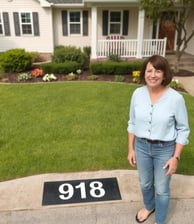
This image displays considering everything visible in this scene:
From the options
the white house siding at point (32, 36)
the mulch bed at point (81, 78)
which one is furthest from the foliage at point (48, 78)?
the white house siding at point (32, 36)

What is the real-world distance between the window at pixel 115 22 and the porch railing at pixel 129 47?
2.35m

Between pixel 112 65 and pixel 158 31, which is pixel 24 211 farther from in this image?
pixel 158 31

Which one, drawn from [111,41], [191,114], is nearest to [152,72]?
[191,114]

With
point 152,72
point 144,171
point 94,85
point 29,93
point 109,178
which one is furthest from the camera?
point 94,85

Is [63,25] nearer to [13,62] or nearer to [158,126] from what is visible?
[13,62]

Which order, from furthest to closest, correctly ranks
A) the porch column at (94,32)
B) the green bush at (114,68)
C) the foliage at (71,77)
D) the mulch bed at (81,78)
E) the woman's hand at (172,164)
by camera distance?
the porch column at (94,32) → the green bush at (114,68) → the foliage at (71,77) → the mulch bed at (81,78) → the woman's hand at (172,164)

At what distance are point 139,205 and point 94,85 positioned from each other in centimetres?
598

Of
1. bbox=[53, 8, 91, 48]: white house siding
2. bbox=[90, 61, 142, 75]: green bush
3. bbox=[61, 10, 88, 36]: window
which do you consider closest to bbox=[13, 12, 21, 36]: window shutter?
bbox=[53, 8, 91, 48]: white house siding

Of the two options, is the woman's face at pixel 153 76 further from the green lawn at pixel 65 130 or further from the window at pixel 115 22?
the window at pixel 115 22

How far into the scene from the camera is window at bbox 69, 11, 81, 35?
1432 centimetres

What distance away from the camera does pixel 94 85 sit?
841 centimetres

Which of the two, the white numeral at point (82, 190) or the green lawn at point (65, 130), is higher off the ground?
the green lawn at point (65, 130)

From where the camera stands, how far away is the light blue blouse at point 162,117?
76.9 inches

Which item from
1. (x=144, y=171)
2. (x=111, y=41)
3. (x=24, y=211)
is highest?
(x=111, y=41)
